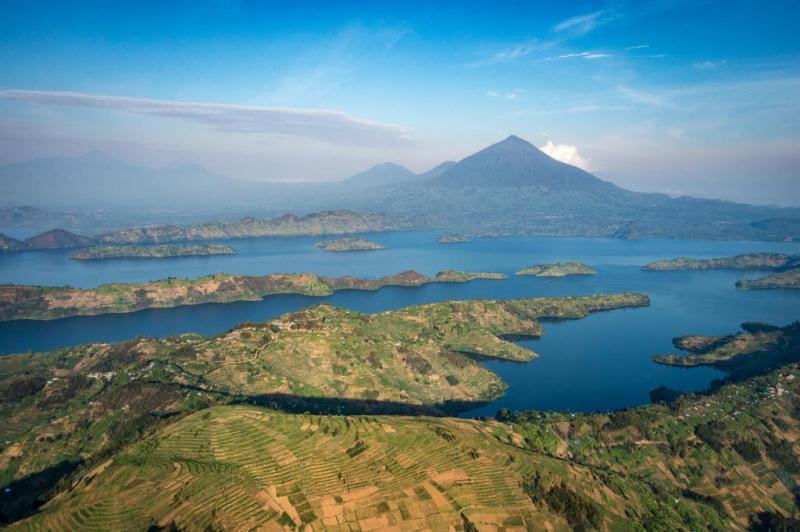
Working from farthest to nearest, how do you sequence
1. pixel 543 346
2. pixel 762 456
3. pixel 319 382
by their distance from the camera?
pixel 543 346, pixel 319 382, pixel 762 456

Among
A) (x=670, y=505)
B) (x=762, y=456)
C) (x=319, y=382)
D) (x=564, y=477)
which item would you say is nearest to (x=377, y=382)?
(x=319, y=382)

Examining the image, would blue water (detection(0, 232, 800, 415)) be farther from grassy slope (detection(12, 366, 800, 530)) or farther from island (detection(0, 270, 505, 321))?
grassy slope (detection(12, 366, 800, 530))

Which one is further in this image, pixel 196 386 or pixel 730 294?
pixel 730 294

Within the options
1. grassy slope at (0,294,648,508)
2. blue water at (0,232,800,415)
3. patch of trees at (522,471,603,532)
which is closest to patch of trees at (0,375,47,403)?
grassy slope at (0,294,648,508)

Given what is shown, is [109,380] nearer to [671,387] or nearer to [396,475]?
[396,475]

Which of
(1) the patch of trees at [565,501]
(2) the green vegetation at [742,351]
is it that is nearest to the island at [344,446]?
(1) the patch of trees at [565,501]

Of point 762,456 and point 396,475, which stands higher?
point 396,475
